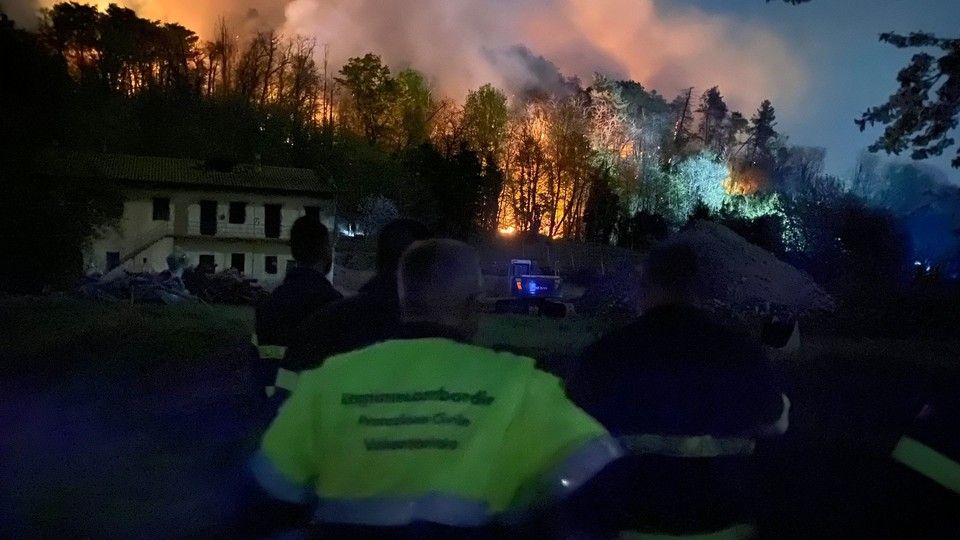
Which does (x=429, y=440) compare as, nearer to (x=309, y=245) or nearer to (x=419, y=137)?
(x=309, y=245)

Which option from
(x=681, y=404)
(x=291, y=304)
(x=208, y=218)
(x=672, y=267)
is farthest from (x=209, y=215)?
(x=681, y=404)

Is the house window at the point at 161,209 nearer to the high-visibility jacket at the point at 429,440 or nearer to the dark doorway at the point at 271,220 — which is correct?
the dark doorway at the point at 271,220

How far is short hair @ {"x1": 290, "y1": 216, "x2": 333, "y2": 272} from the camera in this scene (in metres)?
5.32

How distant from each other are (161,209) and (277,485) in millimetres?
51577

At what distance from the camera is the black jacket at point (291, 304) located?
518 cm

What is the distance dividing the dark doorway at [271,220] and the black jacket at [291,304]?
157ft

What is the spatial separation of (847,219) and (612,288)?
1325cm

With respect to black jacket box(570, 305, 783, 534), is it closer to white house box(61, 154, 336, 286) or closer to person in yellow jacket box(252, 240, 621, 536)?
person in yellow jacket box(252, 240, 621, 536)

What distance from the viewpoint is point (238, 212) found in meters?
52.3

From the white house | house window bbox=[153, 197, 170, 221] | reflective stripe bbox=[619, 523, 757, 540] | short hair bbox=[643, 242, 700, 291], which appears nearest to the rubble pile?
the white house

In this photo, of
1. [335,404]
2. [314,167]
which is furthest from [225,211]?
[335,404]

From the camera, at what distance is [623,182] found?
72.2 m

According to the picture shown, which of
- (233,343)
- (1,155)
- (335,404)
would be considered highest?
(1,155)

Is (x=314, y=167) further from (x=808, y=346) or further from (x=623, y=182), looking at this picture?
(x=808, y=346)
